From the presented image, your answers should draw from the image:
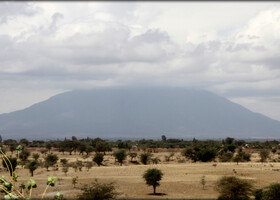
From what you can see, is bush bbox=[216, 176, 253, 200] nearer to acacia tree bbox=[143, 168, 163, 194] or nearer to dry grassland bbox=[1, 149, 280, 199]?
dry grassland bbox=[1, 149, 280, 199]

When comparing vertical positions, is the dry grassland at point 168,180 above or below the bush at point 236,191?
below

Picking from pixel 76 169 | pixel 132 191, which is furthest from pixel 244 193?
pixel 76 169

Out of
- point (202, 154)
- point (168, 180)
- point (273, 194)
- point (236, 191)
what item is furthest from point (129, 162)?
point (273, 194)

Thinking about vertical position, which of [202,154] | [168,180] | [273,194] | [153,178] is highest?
[202,154]

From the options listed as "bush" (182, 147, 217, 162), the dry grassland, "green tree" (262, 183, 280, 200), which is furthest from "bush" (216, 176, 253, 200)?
"bush" (182, 147, 217, 162)

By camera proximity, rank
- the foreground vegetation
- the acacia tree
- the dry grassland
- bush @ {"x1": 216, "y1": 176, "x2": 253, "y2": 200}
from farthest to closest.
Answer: the acacia tree, the dry grassland, the foreground vegetation, bush @ {"x1": 216, "y1": 176, "x2": 253, "y2": 200}

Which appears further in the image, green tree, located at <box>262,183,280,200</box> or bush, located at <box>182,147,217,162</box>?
bush, located at <box>182,147,217,162</box>

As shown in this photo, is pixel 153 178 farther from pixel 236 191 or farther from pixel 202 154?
pixel 202 154

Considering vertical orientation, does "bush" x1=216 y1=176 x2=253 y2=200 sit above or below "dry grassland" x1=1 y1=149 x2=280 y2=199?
above

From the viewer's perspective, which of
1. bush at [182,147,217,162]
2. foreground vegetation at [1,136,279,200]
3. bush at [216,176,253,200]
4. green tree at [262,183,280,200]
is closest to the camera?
green tree at [262,183,280,200]

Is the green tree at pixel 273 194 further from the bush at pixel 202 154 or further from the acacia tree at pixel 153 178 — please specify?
the bush at pixel 202 154

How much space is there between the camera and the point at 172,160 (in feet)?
245

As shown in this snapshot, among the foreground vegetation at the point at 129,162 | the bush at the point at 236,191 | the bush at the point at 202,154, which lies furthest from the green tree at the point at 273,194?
the bush at the point at 202,154

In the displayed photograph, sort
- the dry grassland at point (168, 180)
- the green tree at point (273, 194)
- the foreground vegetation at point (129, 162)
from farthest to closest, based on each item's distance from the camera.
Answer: the dry grassland at point (168, 180)
the foreground vegetation at point (129, 162)
the green tree at point (273, 194)
